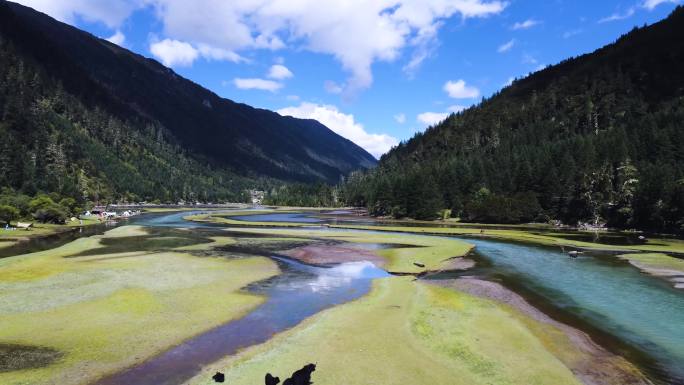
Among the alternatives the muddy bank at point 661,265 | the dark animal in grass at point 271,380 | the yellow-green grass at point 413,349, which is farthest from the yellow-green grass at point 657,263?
the dark animal in grass at point 271,380

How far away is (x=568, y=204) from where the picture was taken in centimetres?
13538

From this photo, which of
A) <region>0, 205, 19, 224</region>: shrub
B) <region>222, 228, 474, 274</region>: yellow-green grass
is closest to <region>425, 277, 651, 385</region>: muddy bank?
<region>222, 228, 474, 274</region>: yellow-green grass

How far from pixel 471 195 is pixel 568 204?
122 feet

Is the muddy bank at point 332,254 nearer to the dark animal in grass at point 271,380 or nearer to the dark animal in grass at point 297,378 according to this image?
the dark animal in grass at point 297,378

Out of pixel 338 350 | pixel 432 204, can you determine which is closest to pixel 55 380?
pixel 338 350

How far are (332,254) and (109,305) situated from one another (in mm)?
35396

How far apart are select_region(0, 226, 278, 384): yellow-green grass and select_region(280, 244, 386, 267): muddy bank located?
7684 millimetres

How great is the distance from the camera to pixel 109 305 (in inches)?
1244

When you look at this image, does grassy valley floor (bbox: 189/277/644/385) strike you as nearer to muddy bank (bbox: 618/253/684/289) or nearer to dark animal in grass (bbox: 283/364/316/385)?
dark animal in grass (bbox: 283/364/316/385)

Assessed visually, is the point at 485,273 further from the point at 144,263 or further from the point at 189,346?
the point at 144,263

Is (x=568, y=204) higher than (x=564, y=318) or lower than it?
higher

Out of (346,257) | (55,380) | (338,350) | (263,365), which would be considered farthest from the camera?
(346,257)

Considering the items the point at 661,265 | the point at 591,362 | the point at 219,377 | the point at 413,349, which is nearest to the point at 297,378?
the point at 219,377

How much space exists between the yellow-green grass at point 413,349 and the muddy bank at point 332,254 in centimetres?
2485
